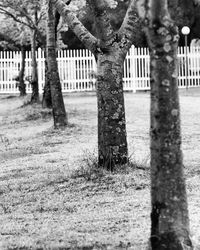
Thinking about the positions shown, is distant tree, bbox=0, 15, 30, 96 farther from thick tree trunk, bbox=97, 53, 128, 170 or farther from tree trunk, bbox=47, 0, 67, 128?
thick tree trunk, bbox=97, 53, 128, 170

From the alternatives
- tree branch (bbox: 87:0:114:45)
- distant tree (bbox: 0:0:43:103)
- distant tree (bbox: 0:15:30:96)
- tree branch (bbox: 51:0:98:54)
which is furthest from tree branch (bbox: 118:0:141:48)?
distant tree (bbox: 0:15:30:96)

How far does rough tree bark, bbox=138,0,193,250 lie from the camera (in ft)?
11.3

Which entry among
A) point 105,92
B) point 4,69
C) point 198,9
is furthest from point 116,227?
point 198,9

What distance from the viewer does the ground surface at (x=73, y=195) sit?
432 cm

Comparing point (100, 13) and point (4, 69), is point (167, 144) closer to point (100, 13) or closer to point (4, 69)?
point (100, 13)

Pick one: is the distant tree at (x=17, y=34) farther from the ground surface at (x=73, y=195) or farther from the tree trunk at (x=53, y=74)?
the ground surface at (x=73, y=195)

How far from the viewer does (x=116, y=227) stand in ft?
15.0

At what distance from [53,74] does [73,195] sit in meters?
5.95

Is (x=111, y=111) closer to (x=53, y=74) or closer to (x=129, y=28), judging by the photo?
(x=129, y=28)

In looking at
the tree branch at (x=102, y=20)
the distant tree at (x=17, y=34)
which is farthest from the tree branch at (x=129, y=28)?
the distant tree at (x=17, y=34)

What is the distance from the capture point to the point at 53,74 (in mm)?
11477

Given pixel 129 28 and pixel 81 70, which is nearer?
pixel 129 28

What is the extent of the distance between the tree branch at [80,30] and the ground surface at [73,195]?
59.1 inches

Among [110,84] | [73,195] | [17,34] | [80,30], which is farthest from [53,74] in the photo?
[17,34]
